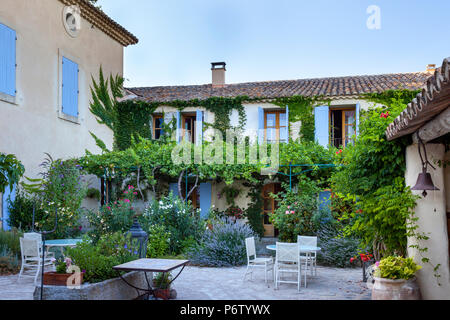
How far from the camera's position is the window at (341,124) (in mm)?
12523

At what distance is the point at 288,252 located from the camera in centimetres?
595

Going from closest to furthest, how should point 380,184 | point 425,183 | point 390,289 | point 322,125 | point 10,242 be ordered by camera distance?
1. point 425,183
2. point 390,289
3. point 380,184
4. point 10,242
5. point 322,125

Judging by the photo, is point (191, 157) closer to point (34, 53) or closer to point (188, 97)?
point (188, 97)

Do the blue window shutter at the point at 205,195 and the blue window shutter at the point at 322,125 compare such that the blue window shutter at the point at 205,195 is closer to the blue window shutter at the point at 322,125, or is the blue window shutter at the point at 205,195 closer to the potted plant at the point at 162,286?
the blue window shutter at the point at 322,125

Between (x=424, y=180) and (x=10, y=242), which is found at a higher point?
(x=424, y=180)

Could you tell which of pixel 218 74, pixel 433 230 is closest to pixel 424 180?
pixel 433 230

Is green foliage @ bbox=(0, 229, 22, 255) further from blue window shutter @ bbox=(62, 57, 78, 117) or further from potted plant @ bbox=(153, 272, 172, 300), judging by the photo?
blue window shutter @ bbox=(62, 57, 78, 117)

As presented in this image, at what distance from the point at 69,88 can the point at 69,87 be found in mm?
27

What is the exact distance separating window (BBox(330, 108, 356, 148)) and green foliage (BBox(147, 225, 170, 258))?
645 cm

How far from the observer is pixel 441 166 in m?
4.40

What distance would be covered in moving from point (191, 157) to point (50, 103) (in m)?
3.90

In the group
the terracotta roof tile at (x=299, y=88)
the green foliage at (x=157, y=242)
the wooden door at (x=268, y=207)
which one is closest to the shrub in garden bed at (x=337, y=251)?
the green foliage at (x=157, y=242)

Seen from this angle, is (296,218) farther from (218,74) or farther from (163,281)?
(218,74)
